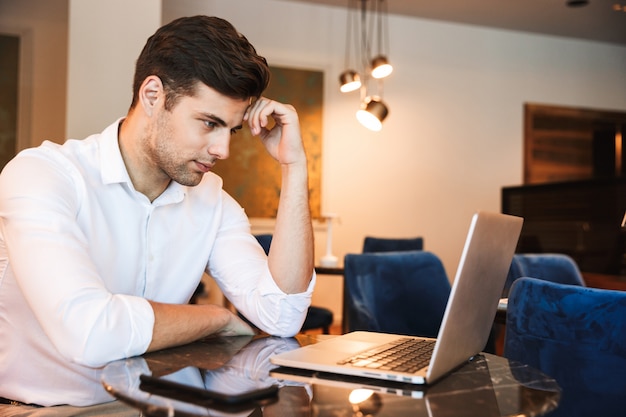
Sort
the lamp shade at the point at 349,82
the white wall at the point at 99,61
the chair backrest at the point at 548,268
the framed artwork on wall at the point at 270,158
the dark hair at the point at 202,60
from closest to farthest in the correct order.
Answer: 1. the dark hair at the point at 202,60
2. the chair backrest at the point at 548,268
3. the white wall at the point at 99,61
4. the lamp shade at the point at 349,82
5. the framed artwork on wall at the point at 270,158

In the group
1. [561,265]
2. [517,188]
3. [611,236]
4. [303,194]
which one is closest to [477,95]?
[517,188]

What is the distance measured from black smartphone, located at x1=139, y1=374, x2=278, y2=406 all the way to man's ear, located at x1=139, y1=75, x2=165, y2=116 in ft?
2.24

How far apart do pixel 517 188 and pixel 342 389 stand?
5.55 metres

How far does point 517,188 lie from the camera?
20.2 feet

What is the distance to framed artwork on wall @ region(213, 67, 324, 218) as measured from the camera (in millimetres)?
5883

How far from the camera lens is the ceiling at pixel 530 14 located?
6.12 metres

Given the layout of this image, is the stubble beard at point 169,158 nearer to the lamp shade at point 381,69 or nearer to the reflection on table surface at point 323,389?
the reflection on table surface at point 323,389

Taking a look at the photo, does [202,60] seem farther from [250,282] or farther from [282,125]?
[250,282]

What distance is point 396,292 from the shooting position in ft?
8.44

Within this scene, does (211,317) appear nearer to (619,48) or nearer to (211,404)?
(211,404)

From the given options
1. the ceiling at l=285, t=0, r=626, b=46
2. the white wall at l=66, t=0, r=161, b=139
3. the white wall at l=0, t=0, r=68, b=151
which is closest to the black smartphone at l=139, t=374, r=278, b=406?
the white wall at l=66, t=0, r=161, b=139

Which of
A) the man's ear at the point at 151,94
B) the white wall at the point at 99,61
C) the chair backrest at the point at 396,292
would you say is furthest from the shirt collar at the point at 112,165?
the white wall at the point at 99,61

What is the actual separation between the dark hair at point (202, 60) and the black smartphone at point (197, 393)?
0.66 metres

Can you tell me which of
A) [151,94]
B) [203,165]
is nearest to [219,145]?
[203,165]
